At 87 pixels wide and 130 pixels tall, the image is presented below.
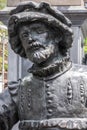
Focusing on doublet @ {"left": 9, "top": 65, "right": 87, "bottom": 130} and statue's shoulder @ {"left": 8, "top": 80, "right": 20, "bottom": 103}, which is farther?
statue's shoulder @ {"left": 8, "top": 80, "right": 20, "bottom": 103}

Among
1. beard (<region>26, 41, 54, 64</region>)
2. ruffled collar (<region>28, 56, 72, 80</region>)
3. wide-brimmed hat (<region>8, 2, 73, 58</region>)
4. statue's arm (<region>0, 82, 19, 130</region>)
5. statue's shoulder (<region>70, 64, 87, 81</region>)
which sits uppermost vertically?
wide-brimmed hat (<region>8, 2, 73, 58</region>)

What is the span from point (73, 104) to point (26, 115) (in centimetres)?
21

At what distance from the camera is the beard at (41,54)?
246cm

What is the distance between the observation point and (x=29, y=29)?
2.53 metres

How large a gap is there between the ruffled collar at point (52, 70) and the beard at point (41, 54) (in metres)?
0.04

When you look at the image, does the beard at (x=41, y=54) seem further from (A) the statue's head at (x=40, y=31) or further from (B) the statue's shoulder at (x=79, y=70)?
(B) the statue's shoulder at (x=79, y=70)

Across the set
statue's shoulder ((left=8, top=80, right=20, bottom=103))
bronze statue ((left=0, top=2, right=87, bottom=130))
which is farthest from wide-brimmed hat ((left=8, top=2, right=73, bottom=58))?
statue's shoulder ((left=8, top=80, right=20, bottom=103))

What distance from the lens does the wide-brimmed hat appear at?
2500mm

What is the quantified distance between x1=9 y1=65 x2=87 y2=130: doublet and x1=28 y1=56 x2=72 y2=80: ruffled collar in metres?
0.01

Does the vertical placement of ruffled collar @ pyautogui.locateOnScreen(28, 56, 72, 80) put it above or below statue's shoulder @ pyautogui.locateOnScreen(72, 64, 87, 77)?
above

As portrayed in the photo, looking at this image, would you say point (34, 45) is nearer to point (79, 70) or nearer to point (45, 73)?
point (45, 73)

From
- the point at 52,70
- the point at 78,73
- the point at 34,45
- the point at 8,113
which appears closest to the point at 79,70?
the point at 78,73

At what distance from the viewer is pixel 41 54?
246cm

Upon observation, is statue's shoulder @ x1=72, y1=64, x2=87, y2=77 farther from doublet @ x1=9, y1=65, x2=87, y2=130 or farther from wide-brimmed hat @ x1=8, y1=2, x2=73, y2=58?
wide-brimmed hat @ x1=8, y1=2, x2=73, y2=58
